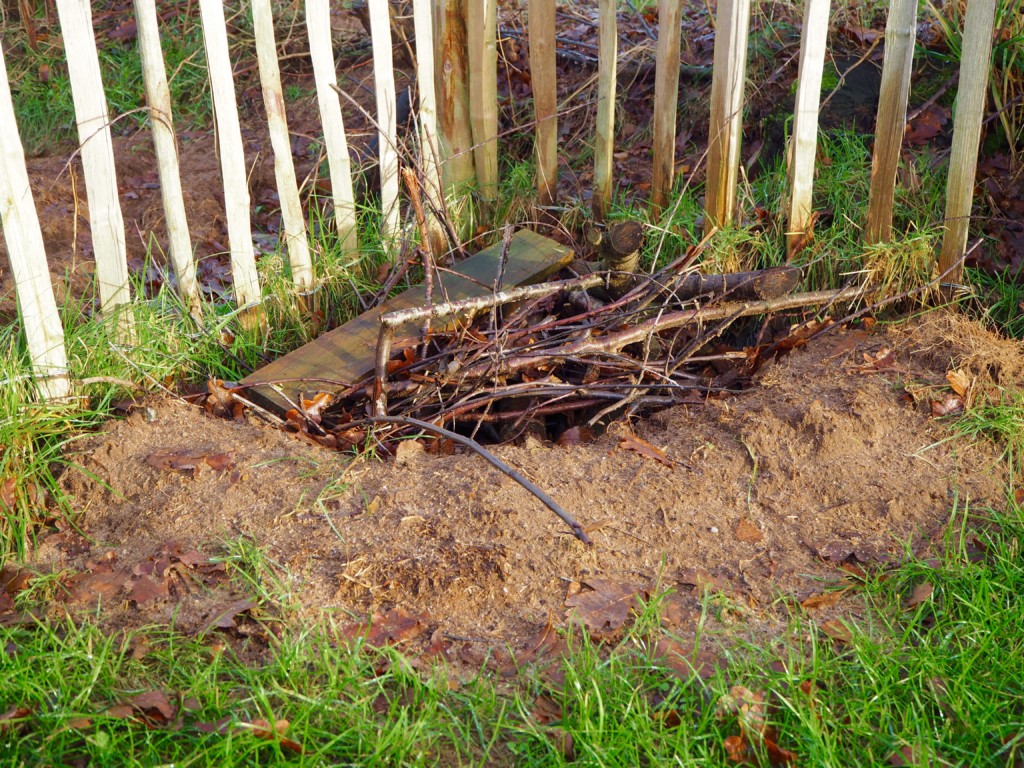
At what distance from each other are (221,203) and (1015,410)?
397 cm

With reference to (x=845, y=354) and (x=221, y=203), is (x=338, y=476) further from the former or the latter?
(x=221, y=203)

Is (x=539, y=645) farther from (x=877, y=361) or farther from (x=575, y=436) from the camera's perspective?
(x=877, y=361)

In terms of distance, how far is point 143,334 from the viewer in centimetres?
348

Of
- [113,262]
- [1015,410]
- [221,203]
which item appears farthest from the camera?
[221,203]

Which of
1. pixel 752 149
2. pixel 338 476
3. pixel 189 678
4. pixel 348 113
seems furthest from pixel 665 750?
pixel 348 113

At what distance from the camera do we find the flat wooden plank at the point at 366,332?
349 cm

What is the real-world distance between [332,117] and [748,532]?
2.36 metres

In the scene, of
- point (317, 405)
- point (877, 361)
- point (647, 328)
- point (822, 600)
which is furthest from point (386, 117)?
point (822, 600)

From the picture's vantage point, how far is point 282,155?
3734mm

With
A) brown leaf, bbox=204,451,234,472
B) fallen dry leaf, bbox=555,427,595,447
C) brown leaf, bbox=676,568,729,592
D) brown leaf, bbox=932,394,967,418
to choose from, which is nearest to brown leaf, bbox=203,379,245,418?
brown leaf, bbox=204,451,234,472

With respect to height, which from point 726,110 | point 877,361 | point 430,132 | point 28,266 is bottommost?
point 877,361

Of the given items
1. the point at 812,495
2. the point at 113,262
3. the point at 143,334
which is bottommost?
the point at 812,495

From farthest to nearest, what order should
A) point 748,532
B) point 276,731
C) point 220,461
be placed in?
1. point 220,461
2. point 748,532
3. point 276,731

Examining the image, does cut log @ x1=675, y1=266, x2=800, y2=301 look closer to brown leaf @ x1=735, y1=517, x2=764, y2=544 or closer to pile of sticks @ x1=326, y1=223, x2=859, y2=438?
pile of sticks @ x1=326, y1=223, x2=859, y2=438
